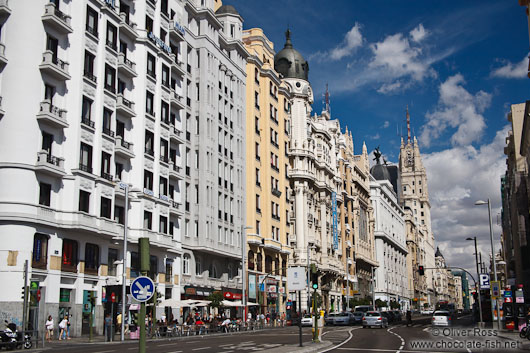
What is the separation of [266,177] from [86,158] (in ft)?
117

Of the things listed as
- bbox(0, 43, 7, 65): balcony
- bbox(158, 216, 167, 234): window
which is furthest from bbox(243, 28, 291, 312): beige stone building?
bbox(0, 43, 7, 65): balcony

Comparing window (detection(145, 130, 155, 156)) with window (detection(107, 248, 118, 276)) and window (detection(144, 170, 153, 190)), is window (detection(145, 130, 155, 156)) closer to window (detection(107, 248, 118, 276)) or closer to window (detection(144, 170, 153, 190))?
window (detection(144, 170, 153, 190))

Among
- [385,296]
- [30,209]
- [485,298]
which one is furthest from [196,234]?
[385,296]

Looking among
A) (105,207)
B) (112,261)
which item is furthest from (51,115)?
(112,261)

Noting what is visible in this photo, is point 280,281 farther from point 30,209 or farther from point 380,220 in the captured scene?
point 380,220

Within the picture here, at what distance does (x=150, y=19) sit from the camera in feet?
173

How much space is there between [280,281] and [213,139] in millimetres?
24491

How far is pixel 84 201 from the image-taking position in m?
41.5

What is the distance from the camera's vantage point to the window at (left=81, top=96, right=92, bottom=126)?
4269 cm

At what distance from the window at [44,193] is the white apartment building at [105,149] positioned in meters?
0.06

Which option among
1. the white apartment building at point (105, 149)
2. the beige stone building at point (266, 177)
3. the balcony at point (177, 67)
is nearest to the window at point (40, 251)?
the white apartment building at point (105, 149)

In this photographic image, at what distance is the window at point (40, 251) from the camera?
1462 inches

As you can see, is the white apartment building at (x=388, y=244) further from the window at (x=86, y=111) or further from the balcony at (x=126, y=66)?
the window at (x=86, y=111)

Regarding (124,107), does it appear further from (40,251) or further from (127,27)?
(40,251)
